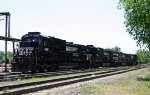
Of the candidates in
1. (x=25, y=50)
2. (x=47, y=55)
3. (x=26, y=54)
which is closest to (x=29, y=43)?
(x=25, y=50)

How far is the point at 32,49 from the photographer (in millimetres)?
30969

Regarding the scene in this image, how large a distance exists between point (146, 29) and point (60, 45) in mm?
12884

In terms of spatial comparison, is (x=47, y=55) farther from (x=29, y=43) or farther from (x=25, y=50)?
Result: (x=25, y=50)

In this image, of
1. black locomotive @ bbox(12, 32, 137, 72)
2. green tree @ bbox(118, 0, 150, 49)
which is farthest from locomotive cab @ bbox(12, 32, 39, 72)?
green tree @ bbox(118, 0, 150, 49)

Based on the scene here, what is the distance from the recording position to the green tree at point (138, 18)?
1046 inches

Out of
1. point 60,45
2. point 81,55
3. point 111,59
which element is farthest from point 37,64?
point 111,59

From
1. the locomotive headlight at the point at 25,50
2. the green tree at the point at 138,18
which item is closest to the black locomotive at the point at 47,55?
the locomotive headlight at the point at 25,50

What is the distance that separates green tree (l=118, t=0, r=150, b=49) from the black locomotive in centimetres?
917

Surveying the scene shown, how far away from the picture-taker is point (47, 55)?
1323 inches

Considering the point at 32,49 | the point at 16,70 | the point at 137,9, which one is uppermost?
the point at 137,9

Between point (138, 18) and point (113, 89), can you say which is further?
point (138, 18)

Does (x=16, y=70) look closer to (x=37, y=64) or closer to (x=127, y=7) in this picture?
(x=37, y=64)

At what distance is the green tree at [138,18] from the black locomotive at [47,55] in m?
9.17

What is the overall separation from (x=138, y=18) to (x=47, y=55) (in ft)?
36.4
